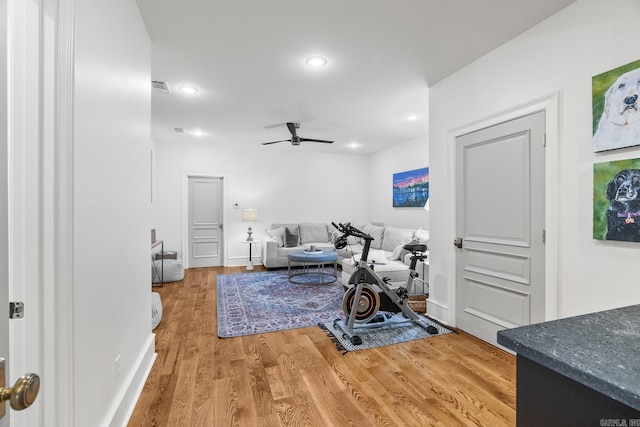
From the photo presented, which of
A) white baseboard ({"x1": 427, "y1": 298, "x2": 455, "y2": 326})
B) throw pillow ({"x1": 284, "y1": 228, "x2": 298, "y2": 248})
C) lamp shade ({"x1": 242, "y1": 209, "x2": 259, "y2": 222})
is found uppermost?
lamp shade ({"x1": 242, "y1": 209, "x2": 259, "y2": 222})

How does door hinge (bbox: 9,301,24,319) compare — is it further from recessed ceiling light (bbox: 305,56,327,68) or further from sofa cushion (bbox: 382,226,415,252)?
sofa cushion (bbox: 382,226,415,252)

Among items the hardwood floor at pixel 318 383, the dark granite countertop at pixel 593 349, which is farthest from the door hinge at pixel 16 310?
the dark granite countertop at pixel 593 349

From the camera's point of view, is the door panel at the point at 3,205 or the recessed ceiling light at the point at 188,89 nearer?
the door panel at the point at 3,205

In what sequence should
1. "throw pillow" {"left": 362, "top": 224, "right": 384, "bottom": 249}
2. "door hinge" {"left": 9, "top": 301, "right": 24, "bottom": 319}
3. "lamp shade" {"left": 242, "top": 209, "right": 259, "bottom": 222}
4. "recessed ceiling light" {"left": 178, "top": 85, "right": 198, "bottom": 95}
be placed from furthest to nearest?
"lamp shade" {"left": 242, "top": 209, "right": 259, "bottom": 222}, "throw pillow" {"left": 362, "top": 224, "right": 384, "bottom": 249}, "recessed ceiling light" {"left": 178, "top": 85, "right": 198, "bottom": 95}, "door hinge" {"left": 9, "top": 301, "right": 24, "bottom": 319}

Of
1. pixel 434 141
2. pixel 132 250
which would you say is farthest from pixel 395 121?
pixel 132 250

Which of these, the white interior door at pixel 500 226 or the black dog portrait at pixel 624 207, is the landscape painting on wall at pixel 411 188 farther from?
the black dog portrait at pixel 624 207

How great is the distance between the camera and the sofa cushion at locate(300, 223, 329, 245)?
6342 millimetres

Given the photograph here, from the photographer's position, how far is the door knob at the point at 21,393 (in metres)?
0.51

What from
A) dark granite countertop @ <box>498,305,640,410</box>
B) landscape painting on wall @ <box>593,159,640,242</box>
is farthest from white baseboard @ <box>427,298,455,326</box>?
dark granite countertop @ <box>498,305,640,410</box>

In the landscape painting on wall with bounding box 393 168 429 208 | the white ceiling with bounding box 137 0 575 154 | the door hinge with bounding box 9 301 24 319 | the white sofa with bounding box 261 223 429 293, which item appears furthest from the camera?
the landscape painting on wall with bounding box 393 168 429 208

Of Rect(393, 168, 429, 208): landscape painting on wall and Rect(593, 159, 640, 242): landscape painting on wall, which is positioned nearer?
Rect(593, 159, 640, 242): landscape painting on wall

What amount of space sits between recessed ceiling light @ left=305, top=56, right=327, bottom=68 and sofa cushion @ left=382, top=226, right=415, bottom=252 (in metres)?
Answer: 3.22

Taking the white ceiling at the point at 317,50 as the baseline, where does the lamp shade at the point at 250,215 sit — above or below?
below

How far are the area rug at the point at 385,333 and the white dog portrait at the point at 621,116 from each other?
6.59 ft
